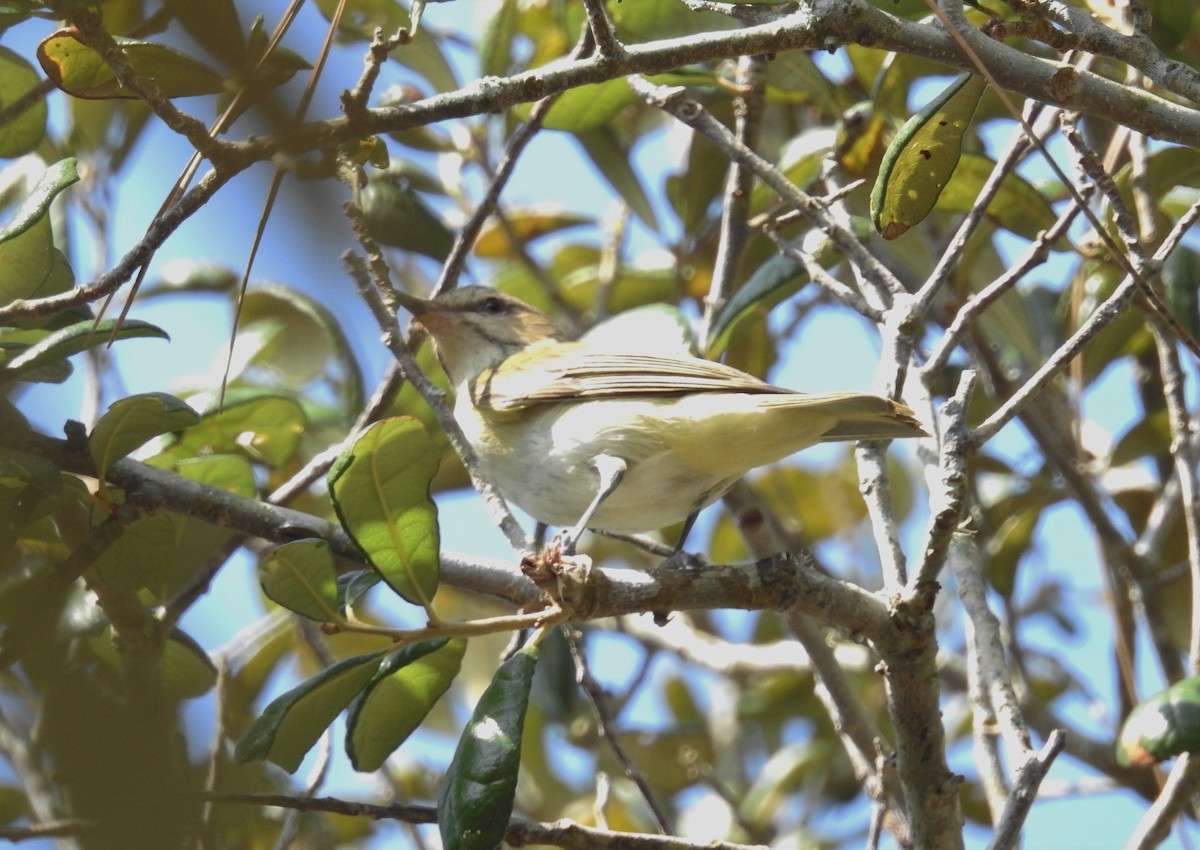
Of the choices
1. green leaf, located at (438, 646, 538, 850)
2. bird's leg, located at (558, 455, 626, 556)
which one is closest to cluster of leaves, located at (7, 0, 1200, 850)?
green leaf, located at (438, 646, 538, 850)

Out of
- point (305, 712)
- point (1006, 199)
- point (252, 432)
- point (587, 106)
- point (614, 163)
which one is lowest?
point (305, 712)

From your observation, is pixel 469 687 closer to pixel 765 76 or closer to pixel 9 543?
pixel 765 76

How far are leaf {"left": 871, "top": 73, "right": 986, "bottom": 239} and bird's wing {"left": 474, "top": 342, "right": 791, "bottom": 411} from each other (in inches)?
42.0

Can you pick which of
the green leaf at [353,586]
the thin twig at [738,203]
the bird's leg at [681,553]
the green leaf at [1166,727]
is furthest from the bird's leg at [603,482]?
the green leaf at [1166,727]

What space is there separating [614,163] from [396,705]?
2.43 metres

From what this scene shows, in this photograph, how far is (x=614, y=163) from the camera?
4211mm

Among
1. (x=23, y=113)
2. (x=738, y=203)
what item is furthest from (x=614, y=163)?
(x=23, y=113)

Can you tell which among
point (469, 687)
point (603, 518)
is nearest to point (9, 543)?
point (603, 518)

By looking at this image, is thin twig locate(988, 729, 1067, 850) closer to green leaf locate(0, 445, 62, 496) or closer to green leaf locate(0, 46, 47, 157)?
green leaf locate(0, 445, 62, 496)

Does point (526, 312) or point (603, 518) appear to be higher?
point (526, 312)

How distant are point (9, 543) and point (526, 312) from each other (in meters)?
3.62

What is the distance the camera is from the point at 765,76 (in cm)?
376

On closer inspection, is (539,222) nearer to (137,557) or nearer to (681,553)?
(681,553)

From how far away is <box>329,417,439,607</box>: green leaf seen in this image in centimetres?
214
